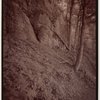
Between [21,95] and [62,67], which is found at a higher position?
[62,67]

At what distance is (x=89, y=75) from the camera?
39.6 inches

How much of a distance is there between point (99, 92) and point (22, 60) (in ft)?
1.63

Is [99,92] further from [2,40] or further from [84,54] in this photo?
[2,40]

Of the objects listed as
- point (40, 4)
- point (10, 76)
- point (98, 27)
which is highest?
point (40, 4)

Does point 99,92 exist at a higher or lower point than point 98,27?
lower

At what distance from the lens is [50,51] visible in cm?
103

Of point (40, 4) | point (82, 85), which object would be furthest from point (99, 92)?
point (40, 4)

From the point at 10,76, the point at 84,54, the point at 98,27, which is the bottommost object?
the point at 10,76

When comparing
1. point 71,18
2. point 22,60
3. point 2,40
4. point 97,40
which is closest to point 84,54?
point 97,40

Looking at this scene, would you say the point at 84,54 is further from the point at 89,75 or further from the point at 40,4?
the point at 40,4

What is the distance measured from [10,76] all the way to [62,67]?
1.06 feet

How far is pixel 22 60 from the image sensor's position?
3.41 ft

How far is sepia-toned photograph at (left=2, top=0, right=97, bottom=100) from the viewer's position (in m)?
1.01

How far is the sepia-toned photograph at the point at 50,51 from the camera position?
1.01 metres
